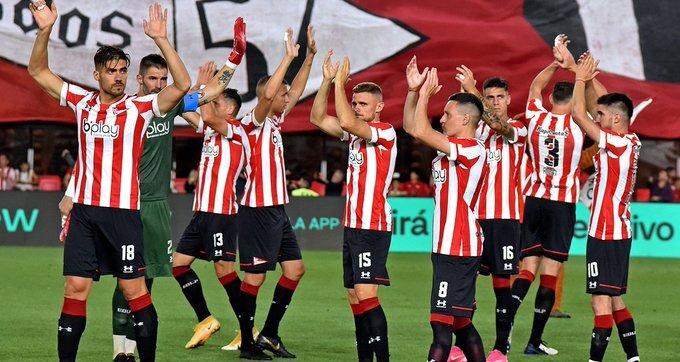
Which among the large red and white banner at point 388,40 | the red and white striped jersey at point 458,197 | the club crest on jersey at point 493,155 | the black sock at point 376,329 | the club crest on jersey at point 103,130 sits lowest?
the black sock at point 376,329

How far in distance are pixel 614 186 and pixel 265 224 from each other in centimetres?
293

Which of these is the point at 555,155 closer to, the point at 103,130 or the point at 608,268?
the point at 608,268

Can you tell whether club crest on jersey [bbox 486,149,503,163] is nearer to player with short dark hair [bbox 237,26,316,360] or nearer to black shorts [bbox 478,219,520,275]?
black shorts [bbox 478,219,520,275]

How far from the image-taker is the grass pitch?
10312 millimetres

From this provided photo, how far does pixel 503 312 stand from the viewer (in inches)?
393

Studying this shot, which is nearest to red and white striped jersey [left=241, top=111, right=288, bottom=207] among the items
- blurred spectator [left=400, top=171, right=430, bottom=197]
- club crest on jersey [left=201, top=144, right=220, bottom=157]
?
club crest on jersey [left=201, top=144, right=220, bottom=157]

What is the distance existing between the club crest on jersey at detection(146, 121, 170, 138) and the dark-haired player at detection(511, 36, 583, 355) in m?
3.36

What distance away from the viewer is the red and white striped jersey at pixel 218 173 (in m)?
10.9

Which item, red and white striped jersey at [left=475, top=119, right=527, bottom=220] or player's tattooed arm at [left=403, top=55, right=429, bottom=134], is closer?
player's tattooed arm at [left=403, top=55, right=429, bottom=134]

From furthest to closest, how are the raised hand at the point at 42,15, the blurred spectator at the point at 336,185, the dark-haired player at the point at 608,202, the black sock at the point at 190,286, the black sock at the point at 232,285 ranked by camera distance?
the blurred spectator at the point at 336,185 < the black sock at the point at 190,286 < the black sock at the point at 232,285 < the dark-haired player at the point at 608,202 < the raised hand at the point at 42,15

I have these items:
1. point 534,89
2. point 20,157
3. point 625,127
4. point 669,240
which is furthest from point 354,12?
point 625,127

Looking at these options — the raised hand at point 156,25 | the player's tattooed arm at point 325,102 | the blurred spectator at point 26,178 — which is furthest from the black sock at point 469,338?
the blurred spectator at point 26,178

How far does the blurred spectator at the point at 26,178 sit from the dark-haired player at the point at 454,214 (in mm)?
15812

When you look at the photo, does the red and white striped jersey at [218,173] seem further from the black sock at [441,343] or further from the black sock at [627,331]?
the black sock at [627,331]
